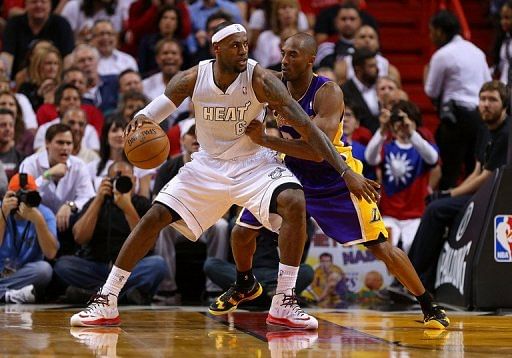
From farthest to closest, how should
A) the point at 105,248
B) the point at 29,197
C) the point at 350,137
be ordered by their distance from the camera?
1. the point at 350,137
2. the point at 105,248
3. the point at 29,197

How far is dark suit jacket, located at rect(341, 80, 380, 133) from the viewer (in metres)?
11.0

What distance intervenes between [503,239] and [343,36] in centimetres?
464

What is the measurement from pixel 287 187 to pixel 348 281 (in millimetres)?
3432

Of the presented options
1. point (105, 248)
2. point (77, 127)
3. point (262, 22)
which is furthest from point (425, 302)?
point (262, 22)

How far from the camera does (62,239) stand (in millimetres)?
9148

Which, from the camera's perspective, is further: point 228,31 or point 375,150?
point 375,150

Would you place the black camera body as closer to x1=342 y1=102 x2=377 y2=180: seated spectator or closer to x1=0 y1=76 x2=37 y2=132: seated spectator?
x1=0 y1=76 x2=37 y2=132: seated spectator

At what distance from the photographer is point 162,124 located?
10.7 metres

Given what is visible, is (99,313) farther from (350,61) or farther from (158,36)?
(158,36)

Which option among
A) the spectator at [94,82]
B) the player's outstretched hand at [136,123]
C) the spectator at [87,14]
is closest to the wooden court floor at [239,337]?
the player's outstretched hand at [136,123]

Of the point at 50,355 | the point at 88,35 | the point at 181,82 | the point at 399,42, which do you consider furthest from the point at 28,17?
the point at 50,355

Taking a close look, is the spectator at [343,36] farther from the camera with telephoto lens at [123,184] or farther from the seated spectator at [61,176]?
the camera with telephoto lens at [123,184]

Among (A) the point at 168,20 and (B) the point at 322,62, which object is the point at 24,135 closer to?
(A) the point at 168,20

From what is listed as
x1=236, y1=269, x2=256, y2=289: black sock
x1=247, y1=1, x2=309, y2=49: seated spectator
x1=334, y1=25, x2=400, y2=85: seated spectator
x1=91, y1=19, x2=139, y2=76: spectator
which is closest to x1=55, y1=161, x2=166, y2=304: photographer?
x1=236, y1=269, x2=256, y2=289: black sock
